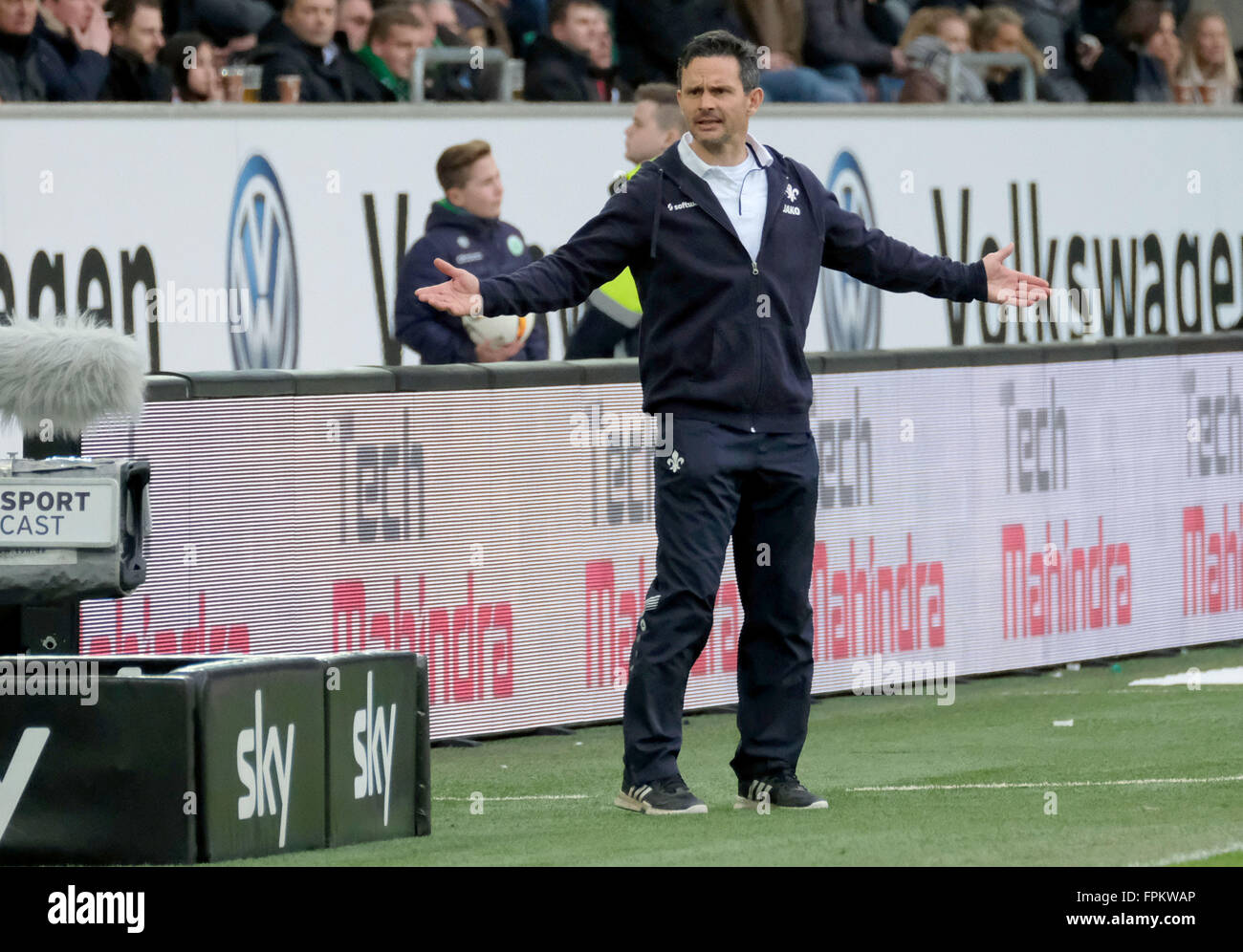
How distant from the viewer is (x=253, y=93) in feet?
39.7

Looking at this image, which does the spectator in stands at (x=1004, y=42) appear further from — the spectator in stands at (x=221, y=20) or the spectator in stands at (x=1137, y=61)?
the spectator in stands at (x=221, y=20)

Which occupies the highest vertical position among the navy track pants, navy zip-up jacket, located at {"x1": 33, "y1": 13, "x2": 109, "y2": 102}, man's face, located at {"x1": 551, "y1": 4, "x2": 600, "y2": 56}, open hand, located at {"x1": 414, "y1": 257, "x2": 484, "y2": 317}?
man's face, located at {"x1": 551, "y1": 4, "x2": 600, "y2": 56}

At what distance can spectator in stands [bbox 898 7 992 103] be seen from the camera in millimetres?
15156

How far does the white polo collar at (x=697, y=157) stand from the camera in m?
6.99

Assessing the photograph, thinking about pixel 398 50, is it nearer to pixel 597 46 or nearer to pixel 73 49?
pixel 597 46

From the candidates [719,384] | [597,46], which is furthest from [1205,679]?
[597,46]

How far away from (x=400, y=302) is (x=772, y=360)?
151 inches

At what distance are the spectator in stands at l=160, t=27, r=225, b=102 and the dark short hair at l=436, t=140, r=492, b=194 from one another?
4.74ft

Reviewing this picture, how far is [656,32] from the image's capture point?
46.2 ft

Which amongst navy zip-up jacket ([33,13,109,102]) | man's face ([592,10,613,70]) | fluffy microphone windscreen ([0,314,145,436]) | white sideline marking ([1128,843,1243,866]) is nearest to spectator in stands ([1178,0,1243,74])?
man's face ([592,10,613,70])

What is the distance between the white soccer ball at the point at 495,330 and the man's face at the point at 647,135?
901 mm

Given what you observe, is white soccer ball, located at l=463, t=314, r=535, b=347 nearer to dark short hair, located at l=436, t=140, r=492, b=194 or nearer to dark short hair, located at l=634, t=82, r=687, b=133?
dark short hair, located at l=436, t=140, r=492, b=194

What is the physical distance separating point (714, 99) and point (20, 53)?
17.4 feet
